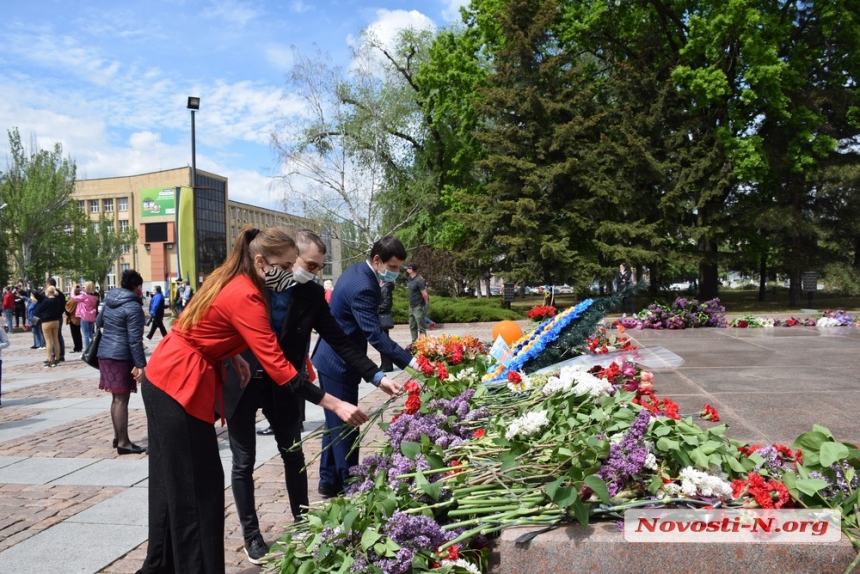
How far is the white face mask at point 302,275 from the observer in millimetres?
3729

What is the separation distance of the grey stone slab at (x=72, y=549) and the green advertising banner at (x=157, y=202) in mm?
92210

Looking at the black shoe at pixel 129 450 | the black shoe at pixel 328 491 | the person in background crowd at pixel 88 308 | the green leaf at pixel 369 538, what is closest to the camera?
the green leaf at pixel 369 538

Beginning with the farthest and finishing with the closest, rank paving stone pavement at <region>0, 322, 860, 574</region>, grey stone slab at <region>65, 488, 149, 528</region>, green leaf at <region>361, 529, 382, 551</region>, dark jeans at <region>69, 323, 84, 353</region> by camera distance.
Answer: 1. dark jeans at <region>69, 323, 84, 353</region>
2. grey stone slab at <region>65, 488, 149, 528</region>
3. paving stone pavement at <region>0, 322, 860, 574</region>
4. green leaf at <region>361, 529, 382, 551</region>

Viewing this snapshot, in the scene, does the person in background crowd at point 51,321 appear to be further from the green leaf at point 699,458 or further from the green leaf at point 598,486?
the green leaf at point 699,458

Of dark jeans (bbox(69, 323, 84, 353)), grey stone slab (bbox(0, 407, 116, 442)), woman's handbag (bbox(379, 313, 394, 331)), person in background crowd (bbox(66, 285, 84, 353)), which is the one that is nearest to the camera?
grey stone slab (bbox(0, 407, 116, 442))

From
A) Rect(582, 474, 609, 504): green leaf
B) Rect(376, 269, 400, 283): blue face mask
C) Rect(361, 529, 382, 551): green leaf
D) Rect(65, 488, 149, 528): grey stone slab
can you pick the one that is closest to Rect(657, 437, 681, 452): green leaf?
Rect(582, 474, 609, 504): green leaf

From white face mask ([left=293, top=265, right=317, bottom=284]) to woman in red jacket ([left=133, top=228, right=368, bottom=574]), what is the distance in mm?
732

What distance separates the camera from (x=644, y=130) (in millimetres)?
26500

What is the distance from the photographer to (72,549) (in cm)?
381

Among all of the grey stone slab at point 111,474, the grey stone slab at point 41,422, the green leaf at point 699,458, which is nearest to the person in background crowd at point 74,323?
the grey stone slab at point 41,422

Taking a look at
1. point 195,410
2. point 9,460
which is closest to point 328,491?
point 195,410

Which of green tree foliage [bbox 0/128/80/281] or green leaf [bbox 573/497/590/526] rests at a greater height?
green tree foliage [bbox 0/128/80/281]

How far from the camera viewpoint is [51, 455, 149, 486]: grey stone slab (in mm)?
5250

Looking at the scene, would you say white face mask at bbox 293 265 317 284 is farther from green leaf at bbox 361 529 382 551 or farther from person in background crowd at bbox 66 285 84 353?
person in background crowd at bbox 66 285 84 353
